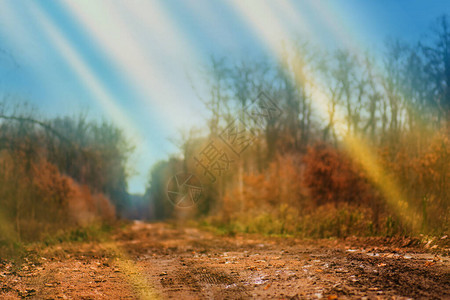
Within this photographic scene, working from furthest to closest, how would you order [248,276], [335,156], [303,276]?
[335,156] → [248,276] → [303,276]

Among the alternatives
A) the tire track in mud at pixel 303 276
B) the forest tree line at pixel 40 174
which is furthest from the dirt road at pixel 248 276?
the forest tree line at pixel 40 174

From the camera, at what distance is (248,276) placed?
7461 millimetres

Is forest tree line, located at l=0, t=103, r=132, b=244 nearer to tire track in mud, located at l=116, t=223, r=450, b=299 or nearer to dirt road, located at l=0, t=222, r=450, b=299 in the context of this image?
dirt road, located at l=0, t=222, r=450, b=299

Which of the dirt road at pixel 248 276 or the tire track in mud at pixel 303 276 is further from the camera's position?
the dirt road at pixel 248 276

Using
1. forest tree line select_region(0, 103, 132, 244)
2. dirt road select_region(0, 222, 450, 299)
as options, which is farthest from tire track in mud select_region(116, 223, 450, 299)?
forest tree line select_region(0, 103, 132, 244)

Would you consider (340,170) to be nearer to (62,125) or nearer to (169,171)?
(62,125)

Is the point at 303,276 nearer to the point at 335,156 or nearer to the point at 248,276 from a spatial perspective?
the point at 248,276

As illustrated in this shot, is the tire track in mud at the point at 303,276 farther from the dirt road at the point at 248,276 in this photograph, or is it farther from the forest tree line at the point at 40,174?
the forest tree line at the point at 40,174

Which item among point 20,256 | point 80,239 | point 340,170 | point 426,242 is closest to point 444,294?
point 426,242

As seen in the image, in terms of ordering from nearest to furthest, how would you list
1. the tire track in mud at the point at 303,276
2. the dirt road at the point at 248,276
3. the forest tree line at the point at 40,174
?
the tire track in mud at the point at 303,276
the dirt road at the point at 248,276
the forest tree line at the point at 40,174

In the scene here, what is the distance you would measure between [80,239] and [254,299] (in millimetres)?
14640

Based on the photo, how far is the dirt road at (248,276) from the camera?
20.1 feet

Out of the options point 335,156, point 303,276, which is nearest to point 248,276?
point 303,276

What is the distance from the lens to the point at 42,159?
20.5 metres
